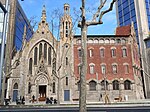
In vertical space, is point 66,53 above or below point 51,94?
above

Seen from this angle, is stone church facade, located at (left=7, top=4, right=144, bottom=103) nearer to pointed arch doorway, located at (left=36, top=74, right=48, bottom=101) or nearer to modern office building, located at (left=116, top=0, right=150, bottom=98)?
pointed arch doorway, located at (left=36, top=74, right=48, bottom=101)

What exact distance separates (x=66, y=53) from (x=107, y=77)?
10.8 m

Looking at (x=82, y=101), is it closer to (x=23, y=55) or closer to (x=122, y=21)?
(x=23, y=55)

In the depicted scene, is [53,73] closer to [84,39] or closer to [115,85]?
[115,85]

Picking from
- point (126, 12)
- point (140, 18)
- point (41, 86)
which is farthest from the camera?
point (126, 12)

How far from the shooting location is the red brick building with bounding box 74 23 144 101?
42.6m

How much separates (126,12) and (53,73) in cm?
4336

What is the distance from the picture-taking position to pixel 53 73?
42625 mm

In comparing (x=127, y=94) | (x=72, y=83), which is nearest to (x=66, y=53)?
(x=72, y=83)

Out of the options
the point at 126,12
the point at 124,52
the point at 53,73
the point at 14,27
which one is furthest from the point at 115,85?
the point at 126,12

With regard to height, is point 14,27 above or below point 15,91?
above

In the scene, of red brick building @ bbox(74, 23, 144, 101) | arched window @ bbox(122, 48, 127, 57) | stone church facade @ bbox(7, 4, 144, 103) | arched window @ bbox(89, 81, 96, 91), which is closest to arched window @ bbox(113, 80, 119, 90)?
red brick building @ bbox(74, 23, 144, 101)

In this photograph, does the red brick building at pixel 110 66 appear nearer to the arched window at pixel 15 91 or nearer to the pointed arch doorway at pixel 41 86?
the pointed arch doorway at pixel 41 86

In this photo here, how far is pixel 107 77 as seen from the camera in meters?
43.4
